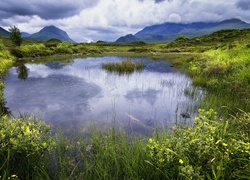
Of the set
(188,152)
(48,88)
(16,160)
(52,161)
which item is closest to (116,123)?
(52,161)

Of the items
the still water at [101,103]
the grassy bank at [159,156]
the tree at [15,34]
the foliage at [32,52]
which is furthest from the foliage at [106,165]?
the tree at [15,34]

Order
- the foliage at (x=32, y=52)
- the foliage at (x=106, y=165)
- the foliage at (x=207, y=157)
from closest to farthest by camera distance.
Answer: the foliage at (x=207, y=157) → the foliage at (x=106, y=165) → the foliage at (x=32, y=52)

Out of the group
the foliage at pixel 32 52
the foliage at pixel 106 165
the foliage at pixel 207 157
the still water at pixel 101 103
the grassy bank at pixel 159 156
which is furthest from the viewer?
the foliage at pixel 32 52

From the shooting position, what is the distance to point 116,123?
9.76 metres

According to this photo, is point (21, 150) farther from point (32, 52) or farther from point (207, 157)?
point (32, 52)

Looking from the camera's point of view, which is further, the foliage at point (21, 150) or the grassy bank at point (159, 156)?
the foliage at point (21, 150)

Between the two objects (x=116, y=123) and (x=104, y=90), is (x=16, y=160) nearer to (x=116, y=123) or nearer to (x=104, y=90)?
(x=116, y=123)

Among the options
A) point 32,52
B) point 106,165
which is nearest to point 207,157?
point 106,165

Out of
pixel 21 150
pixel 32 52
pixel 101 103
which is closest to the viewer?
pixel 21 150

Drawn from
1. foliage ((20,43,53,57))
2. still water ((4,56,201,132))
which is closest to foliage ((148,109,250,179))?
still water ((4,56,201,132))

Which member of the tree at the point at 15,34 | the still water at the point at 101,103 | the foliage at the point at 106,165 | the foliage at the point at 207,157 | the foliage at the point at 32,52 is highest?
the tree at the point at 15,34

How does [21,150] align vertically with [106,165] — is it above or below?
above

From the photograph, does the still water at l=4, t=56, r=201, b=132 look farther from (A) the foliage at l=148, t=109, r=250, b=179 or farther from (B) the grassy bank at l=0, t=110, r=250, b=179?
(A) the foliage at l=148, t=109, r=250, b=179

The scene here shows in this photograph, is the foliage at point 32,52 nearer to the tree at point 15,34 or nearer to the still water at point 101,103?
the tree at point 15,34
